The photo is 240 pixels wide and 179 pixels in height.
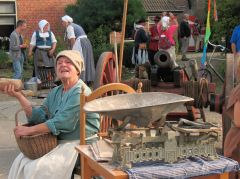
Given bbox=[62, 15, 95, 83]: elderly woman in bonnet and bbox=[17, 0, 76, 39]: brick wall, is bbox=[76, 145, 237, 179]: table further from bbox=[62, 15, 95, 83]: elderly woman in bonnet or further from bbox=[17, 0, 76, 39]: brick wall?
bbox=[17, 0, 76, 39]: brick wall

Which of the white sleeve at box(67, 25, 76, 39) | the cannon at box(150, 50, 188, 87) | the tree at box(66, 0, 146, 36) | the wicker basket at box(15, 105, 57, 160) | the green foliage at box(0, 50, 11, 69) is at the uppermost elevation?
the tree at box(66, 0, 146, 36)

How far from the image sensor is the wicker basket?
3592 millimetres

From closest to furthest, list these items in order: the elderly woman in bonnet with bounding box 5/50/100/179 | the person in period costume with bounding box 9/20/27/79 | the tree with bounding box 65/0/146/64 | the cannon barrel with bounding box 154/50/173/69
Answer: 1. the elderly woman in bonnet with bounding box 5/50/100/179
2. the cannon barrel with bounding box 154/50/173/69
3. the person in period costume with bounding box 9/20/27/79
4. the tree with bounding box 65/0/146/64

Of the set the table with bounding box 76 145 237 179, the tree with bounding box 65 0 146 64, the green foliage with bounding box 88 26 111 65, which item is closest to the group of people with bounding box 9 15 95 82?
the green foliage with bounding box 88 26 111 65

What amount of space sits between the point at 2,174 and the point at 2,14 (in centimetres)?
1316

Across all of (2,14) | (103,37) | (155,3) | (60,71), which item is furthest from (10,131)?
(155,3)

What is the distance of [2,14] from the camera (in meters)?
17.7

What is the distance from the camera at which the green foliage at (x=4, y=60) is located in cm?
1523

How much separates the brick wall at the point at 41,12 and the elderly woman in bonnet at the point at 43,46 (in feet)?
22.3

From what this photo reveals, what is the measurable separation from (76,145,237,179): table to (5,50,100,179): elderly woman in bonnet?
461 mm

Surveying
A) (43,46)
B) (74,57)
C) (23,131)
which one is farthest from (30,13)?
(23,131)

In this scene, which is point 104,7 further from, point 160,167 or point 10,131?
point 160,167

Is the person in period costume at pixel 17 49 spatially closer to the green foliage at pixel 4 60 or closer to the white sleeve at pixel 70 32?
the white sleeve at pixel 70 32

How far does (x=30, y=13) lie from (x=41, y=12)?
15.4 inches
